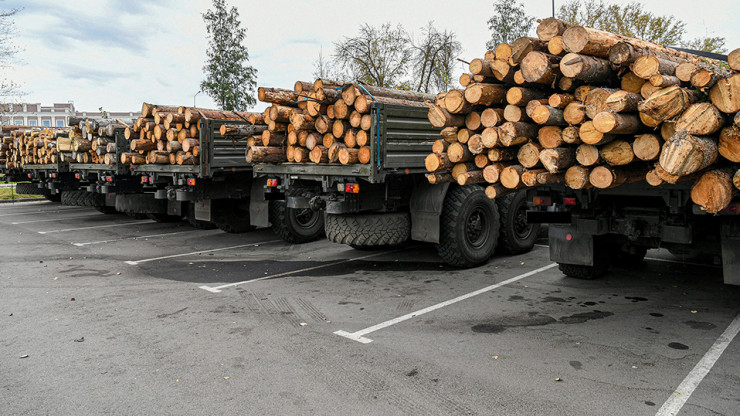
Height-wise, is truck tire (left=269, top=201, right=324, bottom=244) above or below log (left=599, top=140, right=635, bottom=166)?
below

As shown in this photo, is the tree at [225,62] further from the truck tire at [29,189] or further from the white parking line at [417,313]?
the white parking line at [417,313]

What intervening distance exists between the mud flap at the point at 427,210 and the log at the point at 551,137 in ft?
10.8

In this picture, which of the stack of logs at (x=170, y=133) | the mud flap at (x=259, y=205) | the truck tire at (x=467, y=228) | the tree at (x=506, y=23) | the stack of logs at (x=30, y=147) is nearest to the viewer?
the truck tire at (x=467, y=228)

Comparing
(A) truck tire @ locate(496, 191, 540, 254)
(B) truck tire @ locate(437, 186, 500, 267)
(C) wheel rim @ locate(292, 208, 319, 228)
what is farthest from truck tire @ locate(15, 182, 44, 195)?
(A) truck tire @ locate(496, 191, 540, 254)

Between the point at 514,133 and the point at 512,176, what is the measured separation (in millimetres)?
420

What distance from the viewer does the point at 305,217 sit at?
1098 cm

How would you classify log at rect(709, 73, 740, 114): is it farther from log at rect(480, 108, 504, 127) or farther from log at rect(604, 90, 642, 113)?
log at rect(480, 108, 504, 127)

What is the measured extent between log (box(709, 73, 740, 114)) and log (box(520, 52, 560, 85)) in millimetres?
1253

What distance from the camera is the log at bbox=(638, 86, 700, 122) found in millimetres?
3924

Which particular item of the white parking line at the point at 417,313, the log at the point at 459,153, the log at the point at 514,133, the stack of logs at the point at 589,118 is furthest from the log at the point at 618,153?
the white parking line at the point at 417,313

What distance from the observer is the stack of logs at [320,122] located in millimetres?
7480

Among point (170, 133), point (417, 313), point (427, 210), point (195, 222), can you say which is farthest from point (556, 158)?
point (195, 222)

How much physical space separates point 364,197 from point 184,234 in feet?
20.5

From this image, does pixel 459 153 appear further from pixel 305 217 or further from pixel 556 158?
pixel 305 217
